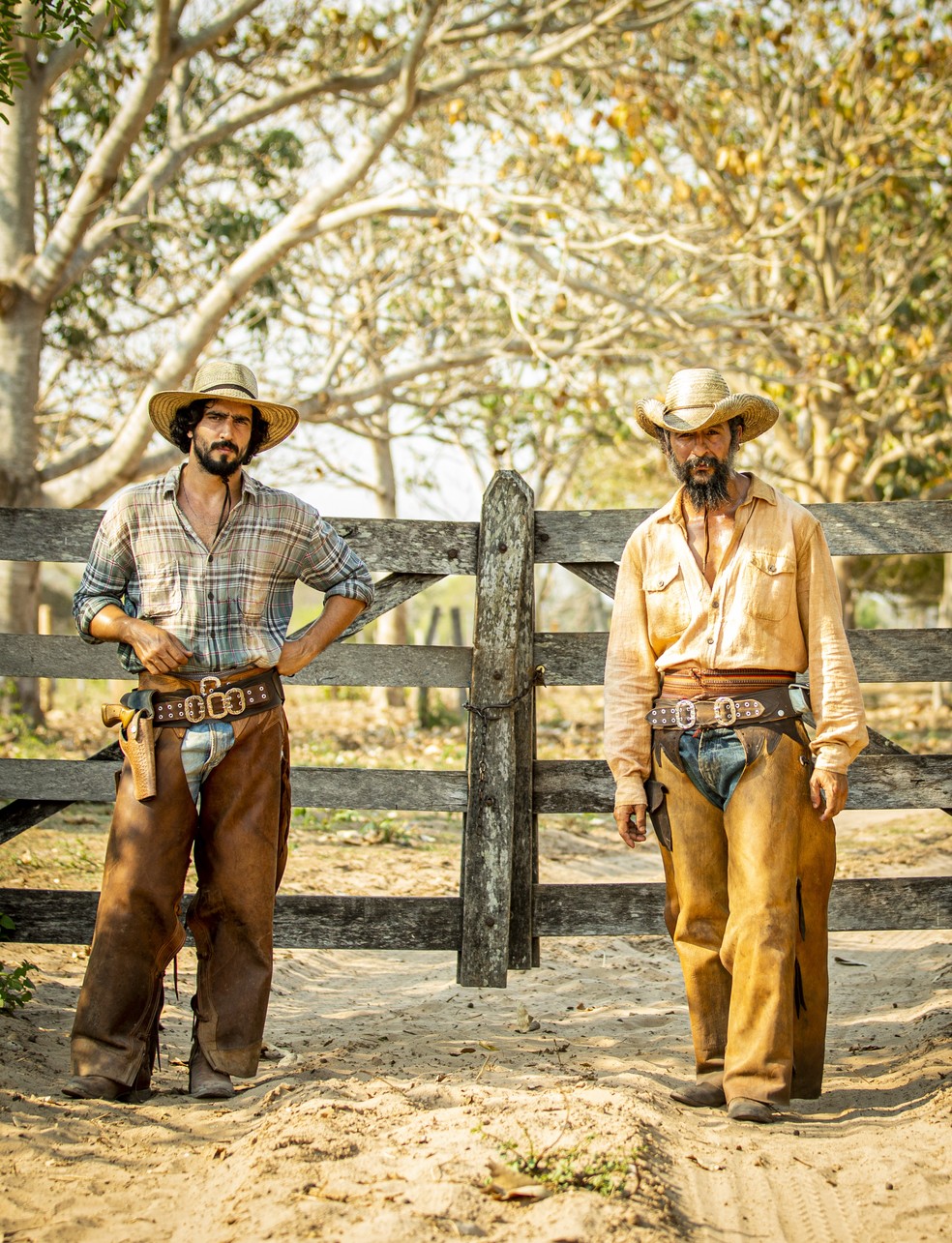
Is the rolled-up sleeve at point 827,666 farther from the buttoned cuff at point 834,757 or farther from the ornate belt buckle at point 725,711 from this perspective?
the ornate belt buckle at point 725,711

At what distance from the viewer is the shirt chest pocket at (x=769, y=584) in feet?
12.9

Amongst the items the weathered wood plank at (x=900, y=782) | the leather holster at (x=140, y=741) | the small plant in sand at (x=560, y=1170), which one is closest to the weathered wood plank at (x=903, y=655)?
the weathered wood plank at (x=900, y=782)

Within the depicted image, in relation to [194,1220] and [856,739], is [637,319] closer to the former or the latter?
[856,739]

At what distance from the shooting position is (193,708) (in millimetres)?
3955

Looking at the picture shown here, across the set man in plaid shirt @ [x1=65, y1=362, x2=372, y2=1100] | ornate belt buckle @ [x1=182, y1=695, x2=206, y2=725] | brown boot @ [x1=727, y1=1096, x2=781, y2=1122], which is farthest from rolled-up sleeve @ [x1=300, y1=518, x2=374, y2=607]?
brown boot @ [x1=727, y1=1096, x2=781, y2=1122]

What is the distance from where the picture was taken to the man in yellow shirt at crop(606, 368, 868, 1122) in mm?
3779

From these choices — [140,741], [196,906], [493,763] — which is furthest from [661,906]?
[140,741]

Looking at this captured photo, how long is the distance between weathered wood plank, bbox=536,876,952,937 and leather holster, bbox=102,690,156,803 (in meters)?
1.73

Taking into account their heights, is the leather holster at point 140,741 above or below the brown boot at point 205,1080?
above

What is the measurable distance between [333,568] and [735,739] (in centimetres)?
147

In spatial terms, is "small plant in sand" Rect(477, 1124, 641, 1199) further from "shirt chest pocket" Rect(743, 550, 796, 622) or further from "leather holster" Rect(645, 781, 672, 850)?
"shirt chest pocket" Rect(743, 550, 796, 622)

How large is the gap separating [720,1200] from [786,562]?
187cm

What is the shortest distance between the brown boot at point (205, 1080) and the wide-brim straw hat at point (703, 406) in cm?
252

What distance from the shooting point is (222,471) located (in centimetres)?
403
